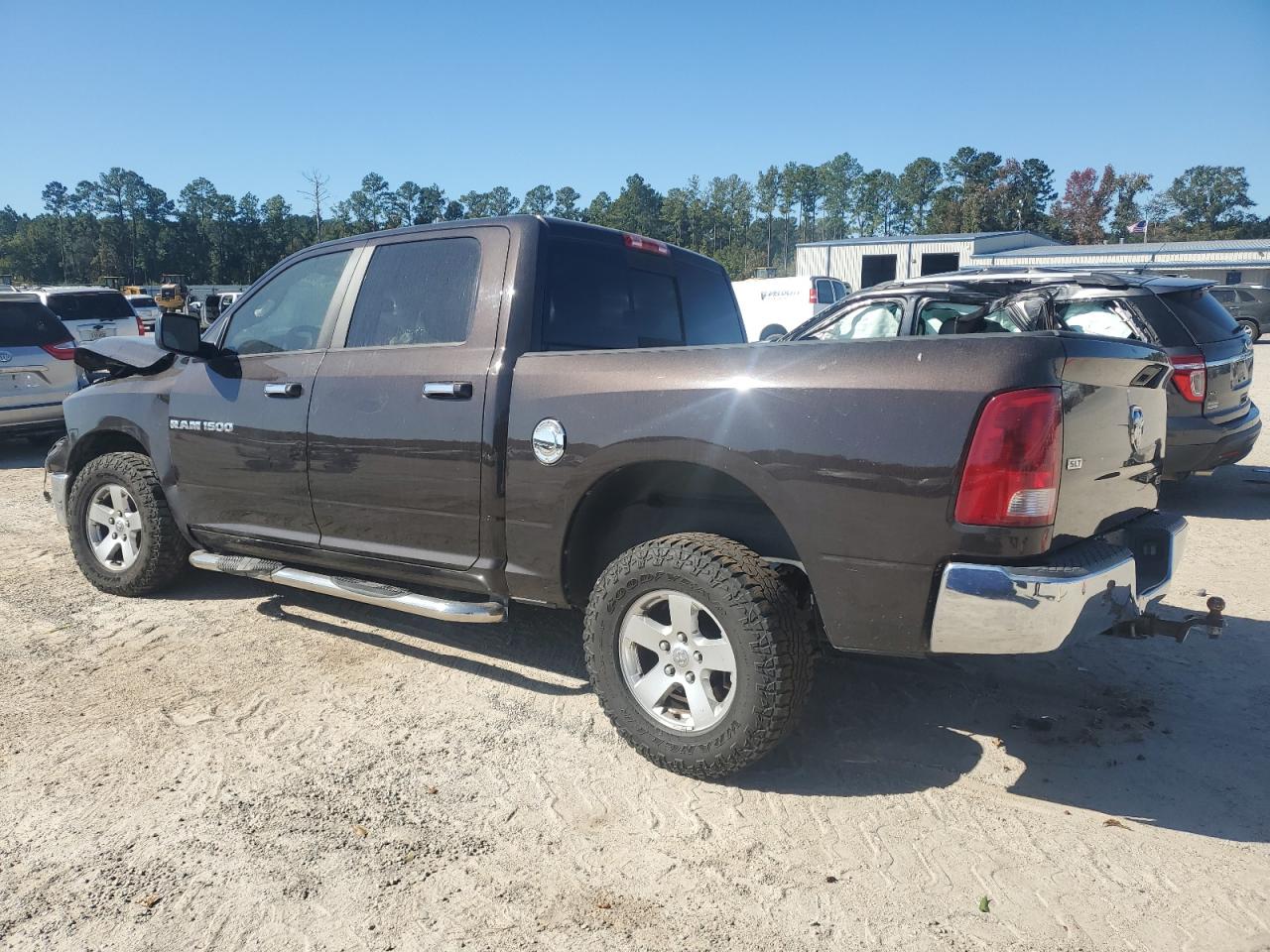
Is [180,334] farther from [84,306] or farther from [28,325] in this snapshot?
[84,306]

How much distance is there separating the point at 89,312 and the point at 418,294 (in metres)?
12.9

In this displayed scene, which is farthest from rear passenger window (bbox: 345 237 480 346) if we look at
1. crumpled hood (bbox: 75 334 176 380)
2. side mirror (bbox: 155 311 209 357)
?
crumpled hood (bbox: 75 334 176 380)

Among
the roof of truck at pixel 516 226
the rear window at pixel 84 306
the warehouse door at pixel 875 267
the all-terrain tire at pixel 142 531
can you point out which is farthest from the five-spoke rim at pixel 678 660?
the warehouse door at pixel 875 267

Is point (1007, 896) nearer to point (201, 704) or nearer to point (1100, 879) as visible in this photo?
point (1100, 879)

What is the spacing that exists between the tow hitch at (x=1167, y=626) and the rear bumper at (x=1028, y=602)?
321mm

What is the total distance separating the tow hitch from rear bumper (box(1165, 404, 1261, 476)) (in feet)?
12.2

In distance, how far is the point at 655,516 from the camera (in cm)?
364

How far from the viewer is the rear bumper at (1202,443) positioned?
21.6 ft

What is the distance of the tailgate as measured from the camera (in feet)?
9.00

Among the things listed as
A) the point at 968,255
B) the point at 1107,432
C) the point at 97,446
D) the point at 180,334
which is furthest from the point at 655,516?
the point at 968,255

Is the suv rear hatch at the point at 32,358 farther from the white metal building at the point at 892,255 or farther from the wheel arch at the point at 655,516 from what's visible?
the white metal building at the point at 892,255

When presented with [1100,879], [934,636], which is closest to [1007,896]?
[1100,879]

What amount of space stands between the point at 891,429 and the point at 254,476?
10.4 feet

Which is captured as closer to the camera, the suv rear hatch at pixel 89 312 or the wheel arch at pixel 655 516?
the wheel arch at pixel 655 516
